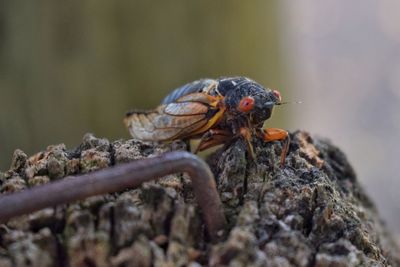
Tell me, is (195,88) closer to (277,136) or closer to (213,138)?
(213,138)

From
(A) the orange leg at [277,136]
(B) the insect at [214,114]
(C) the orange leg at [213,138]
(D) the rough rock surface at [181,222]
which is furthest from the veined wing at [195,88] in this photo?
(D) the rough rock surface at [181,222]

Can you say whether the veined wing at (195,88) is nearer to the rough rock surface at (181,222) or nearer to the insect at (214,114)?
the insect at (214,114)

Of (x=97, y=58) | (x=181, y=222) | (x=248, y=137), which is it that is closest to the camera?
(x=181, y=222)

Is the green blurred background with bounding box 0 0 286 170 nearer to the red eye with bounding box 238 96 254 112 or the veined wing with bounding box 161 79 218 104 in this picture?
the veined wing with bounding box 161 79 218 104

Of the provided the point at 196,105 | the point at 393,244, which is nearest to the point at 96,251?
the point at 196,105

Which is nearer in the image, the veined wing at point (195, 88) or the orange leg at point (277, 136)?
the orange leg at point (277, 136)

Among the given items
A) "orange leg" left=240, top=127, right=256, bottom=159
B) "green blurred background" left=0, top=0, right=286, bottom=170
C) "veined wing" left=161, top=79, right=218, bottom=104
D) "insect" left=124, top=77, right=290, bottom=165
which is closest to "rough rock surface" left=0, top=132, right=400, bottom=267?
"orange leg" left=240, top=127, right=256, bottom=159

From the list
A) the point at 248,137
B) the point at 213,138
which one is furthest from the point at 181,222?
the point at 213,138
